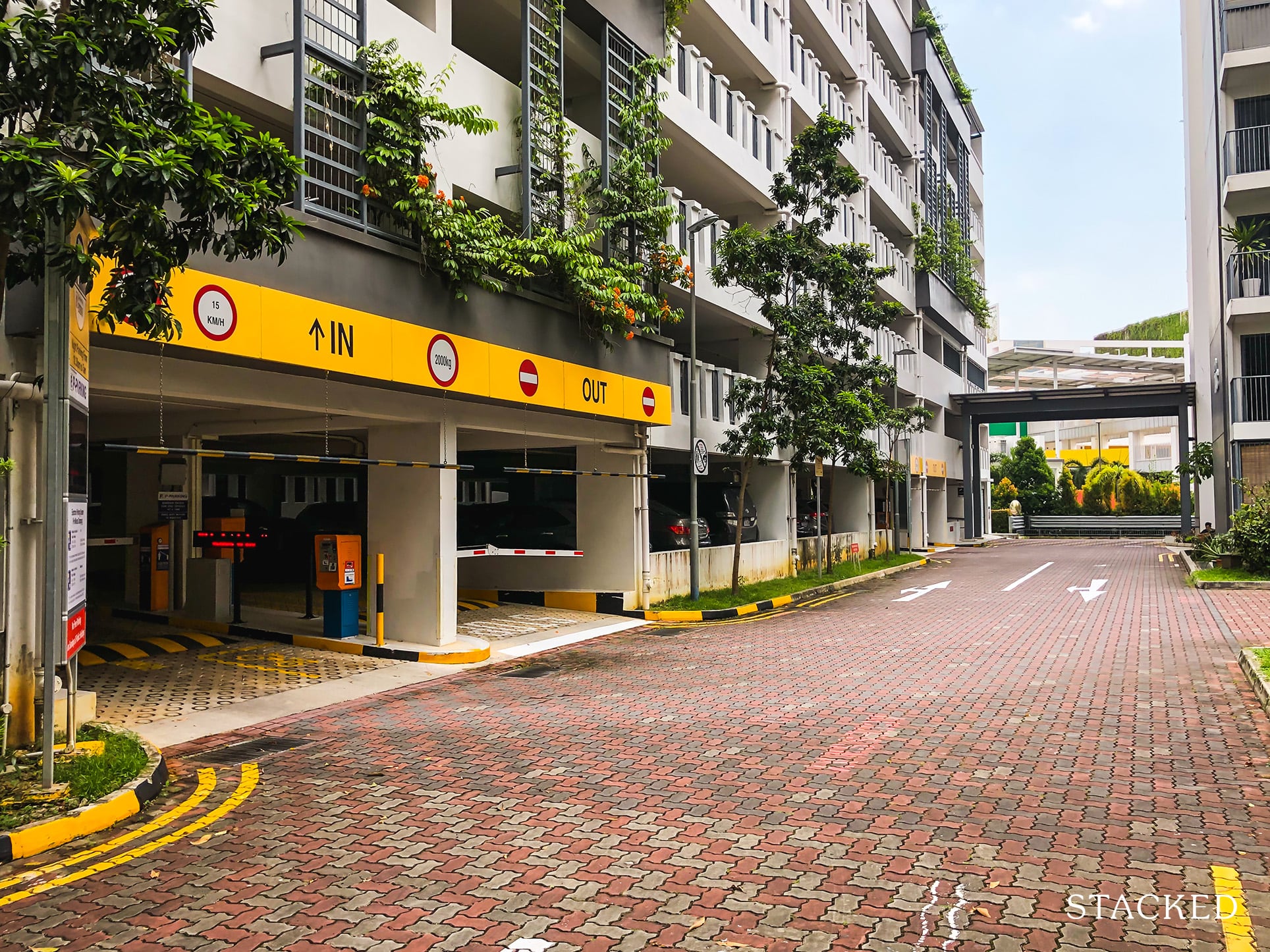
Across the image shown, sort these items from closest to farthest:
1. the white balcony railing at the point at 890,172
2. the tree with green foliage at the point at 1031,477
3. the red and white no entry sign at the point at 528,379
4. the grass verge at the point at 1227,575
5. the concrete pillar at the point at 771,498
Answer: the red and white no entry sign at the point at 528,379 → the grass verge at the point at 1227,575 → the concrete pillar at the point at 771,498 → the white balcony railing at the point at 890,172 → the tree with green foliage at the point at 1031,477

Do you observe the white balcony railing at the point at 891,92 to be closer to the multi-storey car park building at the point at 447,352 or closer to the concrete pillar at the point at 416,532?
the multi-storey car park building at the point at 447,352


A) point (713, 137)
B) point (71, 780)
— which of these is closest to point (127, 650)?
point (71, 780)

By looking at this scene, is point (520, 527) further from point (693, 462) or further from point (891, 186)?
point (891, 186)

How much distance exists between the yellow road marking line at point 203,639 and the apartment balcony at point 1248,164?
28560 millimetres

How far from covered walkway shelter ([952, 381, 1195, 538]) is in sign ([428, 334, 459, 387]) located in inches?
1336

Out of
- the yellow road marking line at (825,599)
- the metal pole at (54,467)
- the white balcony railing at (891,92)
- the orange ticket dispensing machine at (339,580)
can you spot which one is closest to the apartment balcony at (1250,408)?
the yellow road marking line at (825,599)

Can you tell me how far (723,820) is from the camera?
577 centimetres

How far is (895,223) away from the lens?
3781 centimetres

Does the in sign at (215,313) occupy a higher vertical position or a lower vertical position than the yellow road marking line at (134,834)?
higher

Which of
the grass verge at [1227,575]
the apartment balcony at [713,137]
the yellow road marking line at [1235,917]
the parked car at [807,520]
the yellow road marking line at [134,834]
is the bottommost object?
the yellow road marking line at [134,834]

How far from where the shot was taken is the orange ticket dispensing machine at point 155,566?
Result: 14.8 meters

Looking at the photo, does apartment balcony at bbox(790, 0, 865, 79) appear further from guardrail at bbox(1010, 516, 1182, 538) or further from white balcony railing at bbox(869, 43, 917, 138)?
guardrail at bbox(1010, 516, 1182, 538)

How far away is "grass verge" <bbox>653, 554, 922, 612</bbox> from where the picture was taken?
1728cm

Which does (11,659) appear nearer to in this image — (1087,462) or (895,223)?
(895,223)
